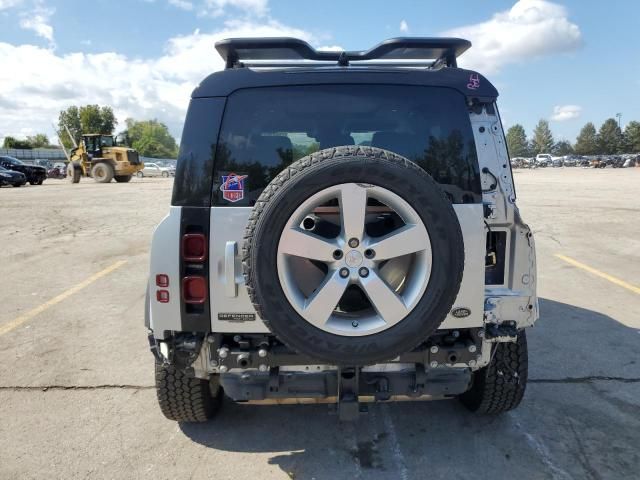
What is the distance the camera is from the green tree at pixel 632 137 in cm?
9125

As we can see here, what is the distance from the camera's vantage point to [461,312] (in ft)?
7.80

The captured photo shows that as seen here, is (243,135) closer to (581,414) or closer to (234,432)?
(234,432)

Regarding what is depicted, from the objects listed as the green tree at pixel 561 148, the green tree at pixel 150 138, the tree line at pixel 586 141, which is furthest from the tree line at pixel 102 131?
the green tree at pixel 561 148

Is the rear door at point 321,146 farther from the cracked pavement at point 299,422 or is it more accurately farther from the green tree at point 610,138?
→ the green tree at point 610,138

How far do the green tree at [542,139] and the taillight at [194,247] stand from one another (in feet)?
466

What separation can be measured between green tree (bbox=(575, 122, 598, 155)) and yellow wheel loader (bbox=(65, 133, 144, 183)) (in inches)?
4216

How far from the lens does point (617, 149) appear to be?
100812mm

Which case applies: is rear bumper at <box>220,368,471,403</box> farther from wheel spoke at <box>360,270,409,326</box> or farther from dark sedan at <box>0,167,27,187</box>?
dark sedan at <box>0,167,27,187</box>

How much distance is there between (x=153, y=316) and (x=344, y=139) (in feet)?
4.57

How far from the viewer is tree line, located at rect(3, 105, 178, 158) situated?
279 feet

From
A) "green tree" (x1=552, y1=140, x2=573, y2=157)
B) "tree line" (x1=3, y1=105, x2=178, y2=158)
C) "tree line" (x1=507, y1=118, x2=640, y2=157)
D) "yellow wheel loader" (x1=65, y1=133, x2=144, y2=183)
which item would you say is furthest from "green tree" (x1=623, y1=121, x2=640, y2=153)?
"yellow wheel loader" (x1=65, y1=133, x2=144, y2=183)

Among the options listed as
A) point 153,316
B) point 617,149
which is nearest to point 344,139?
point 153,316

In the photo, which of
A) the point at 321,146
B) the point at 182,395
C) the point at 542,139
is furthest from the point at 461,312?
the point at 542,139

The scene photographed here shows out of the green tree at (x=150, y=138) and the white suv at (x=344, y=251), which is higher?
the green tree at (x=150, y=138)
